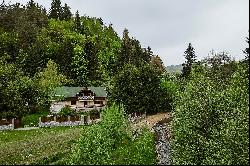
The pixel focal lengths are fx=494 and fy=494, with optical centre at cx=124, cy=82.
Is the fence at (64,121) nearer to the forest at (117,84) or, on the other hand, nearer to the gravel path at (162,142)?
the forest at (117,84)

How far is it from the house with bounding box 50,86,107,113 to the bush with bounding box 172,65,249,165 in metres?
57.8

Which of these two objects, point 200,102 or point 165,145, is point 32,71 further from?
point 200,102

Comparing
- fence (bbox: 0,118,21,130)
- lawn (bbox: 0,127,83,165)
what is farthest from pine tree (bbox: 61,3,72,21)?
lawn (bbox: 0,127,83,165)

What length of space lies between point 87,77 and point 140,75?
33.0 m

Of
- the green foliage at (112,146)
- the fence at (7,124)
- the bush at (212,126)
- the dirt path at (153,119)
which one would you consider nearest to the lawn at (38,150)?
the green foliage at (112,146)

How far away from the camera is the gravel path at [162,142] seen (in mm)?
42934

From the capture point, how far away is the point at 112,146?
4850 cm

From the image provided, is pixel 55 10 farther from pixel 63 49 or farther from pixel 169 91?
pixel 169 91

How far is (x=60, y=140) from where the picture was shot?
53.6m

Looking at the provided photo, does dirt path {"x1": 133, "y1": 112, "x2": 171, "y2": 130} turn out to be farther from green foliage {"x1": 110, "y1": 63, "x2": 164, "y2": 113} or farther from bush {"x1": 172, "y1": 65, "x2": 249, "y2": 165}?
bush {"x1": 172, "y1": 65, "x2": 249, "y2": 165}

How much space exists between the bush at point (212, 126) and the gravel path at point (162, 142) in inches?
222

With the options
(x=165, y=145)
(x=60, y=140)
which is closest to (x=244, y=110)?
(x=165, y=145)

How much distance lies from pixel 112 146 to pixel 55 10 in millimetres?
108099

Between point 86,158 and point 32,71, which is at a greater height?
point 32,71
